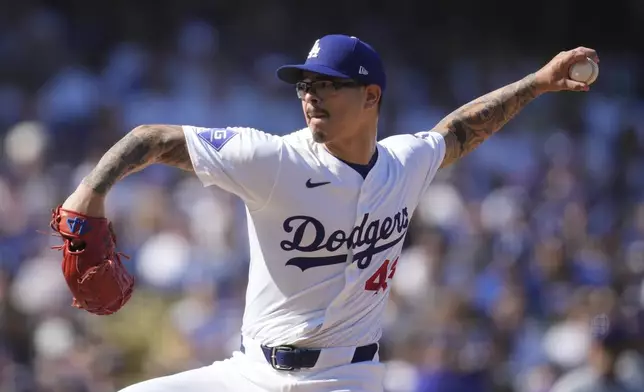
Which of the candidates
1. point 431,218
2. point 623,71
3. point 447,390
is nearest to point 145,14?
point 431,218

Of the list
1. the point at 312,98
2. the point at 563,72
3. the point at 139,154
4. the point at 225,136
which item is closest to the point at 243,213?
the point at 563,72

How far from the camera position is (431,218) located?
30.4ft

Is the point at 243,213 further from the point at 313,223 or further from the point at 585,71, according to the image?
the point at 313,223

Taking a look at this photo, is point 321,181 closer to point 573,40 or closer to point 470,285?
point 470,285

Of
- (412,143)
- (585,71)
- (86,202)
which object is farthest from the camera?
(585,71)

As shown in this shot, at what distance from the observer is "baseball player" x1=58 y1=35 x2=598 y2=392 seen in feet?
13.2

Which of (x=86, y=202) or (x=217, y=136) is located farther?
(x=217, y=136)

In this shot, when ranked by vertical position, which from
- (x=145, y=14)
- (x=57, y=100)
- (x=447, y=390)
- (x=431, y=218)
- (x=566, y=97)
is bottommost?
(x=447, y=390)

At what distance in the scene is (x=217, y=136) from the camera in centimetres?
404

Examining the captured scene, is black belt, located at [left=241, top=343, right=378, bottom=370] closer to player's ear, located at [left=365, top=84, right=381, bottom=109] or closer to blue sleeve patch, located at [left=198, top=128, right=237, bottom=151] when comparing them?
blue sleeve patch, located at [left=198, top=128, right=237, bottom=151]

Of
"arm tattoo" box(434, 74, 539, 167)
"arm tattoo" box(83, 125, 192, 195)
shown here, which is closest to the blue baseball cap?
"arm tattoo" box(83, 125, 192, 195)

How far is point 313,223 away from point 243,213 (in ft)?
16.4

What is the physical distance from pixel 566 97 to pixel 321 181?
7.12 metres

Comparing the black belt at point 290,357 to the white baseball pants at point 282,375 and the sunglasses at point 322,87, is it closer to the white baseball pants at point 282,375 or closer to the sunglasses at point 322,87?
the white baseball pants at point 282,375
